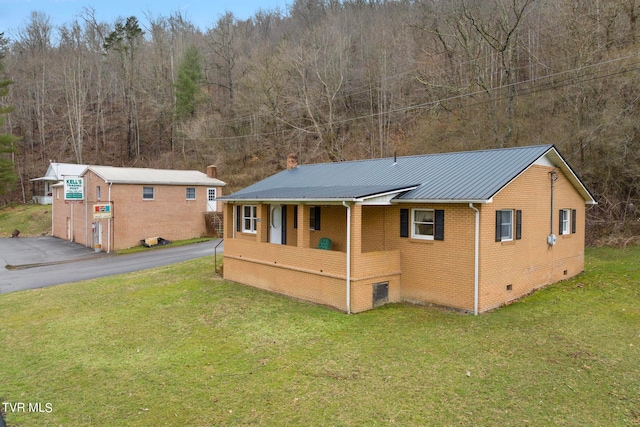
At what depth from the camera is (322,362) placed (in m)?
8.47

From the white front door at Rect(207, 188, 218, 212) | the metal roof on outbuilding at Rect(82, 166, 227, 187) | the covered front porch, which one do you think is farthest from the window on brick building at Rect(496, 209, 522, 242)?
the white front door at Rect(207, 188, 218, 212)

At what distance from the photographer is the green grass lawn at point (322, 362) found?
6594mm

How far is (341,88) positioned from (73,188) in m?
23.0

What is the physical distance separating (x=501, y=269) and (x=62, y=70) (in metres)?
57.4

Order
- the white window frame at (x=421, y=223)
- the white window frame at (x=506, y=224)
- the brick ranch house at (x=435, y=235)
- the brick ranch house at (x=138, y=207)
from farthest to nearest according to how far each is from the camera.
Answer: the brick ranch house at (x=138, y=207) < the white window frame at (x=421, y=223) < the white window frame at (x=506, y=224) < the brick ranch house at (x=435, y=235)


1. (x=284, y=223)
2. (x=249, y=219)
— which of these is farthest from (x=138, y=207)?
(x=284, y=223)

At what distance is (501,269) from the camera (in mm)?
11812

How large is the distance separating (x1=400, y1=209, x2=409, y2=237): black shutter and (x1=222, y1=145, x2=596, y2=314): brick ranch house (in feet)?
0.10

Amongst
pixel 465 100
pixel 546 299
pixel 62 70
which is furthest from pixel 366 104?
pixel 62 70

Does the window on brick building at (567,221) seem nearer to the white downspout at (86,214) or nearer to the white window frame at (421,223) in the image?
the white window frame at (421,223)

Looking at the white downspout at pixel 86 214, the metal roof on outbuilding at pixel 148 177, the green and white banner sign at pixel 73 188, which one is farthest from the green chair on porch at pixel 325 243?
the green and white banner sign at pixel 73 188

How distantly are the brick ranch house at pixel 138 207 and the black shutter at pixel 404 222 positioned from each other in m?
18.9

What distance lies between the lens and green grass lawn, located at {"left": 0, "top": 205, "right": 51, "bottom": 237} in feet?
126

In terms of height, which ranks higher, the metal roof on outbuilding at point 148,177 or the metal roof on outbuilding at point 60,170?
the metal roof on outbuilding at point 60,170
